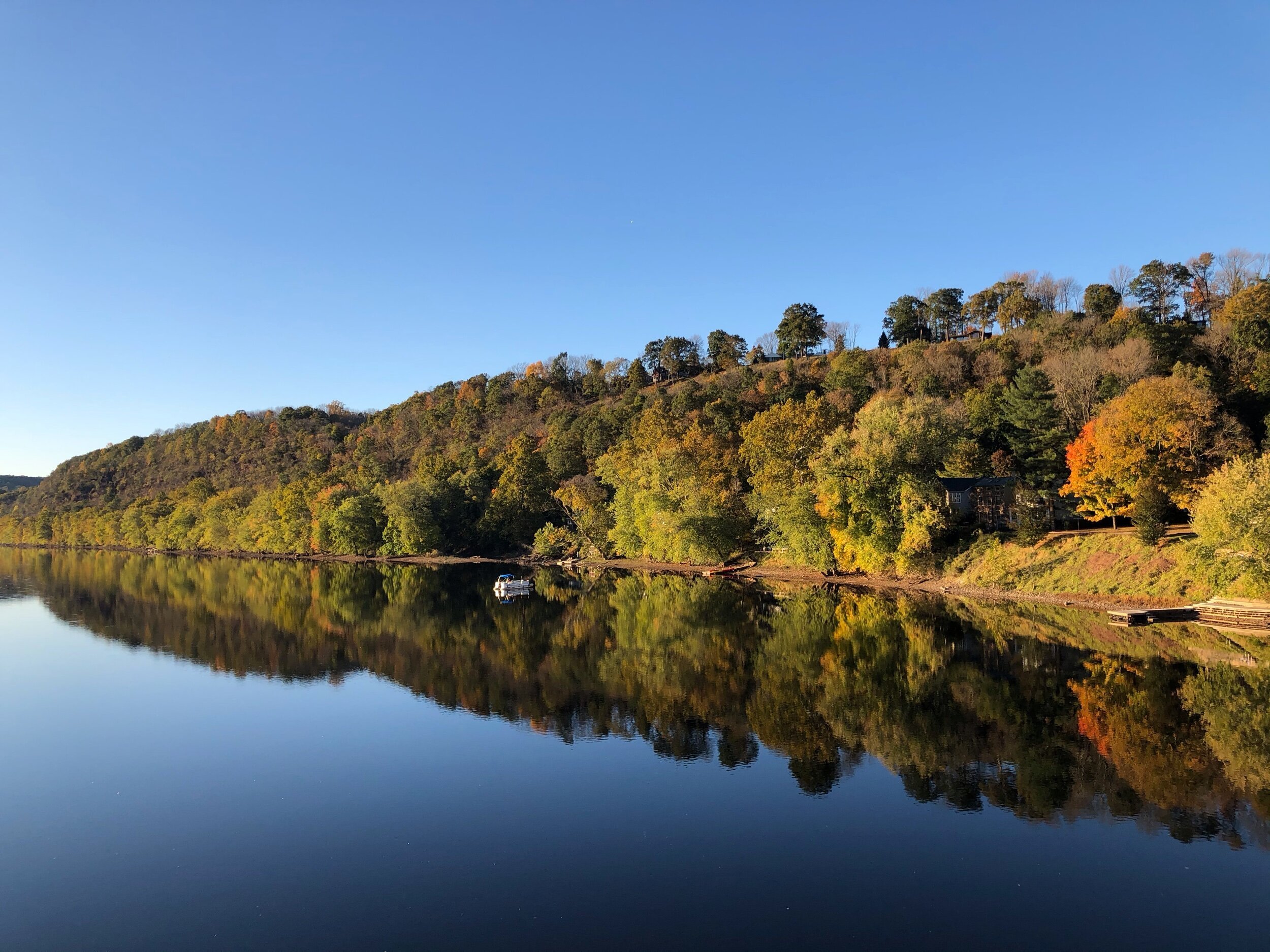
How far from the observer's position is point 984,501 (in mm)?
53719

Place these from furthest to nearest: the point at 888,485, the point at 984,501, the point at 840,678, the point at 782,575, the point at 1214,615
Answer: the point at 782,575
the point at 984,501
the point at 888,485
the point at 1214,615
the point at 840,678

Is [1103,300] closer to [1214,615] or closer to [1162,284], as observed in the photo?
[1162,284]

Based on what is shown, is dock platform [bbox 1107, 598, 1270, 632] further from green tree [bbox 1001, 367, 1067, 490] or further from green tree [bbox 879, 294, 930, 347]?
green tree [bbox 879, 294, 930, 347]

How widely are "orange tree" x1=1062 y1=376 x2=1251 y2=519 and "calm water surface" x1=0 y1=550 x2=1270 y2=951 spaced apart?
10820 mm

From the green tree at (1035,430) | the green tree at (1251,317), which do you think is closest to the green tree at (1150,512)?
the green tree at (1035,430)

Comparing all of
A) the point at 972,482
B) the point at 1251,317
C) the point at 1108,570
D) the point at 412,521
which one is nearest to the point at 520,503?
the point at 412,521

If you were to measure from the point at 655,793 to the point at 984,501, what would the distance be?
141 feet

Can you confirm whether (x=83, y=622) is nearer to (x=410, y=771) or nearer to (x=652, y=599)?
(x=652, y=599)

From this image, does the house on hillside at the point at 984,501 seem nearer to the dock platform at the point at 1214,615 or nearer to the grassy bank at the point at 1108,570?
the grassy bank at the point at 1108,570

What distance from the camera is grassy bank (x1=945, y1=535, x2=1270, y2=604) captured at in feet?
113

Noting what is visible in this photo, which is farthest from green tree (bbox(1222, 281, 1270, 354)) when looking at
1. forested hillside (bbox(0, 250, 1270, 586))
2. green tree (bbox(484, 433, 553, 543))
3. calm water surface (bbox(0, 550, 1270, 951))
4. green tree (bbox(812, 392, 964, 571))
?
green tree (bbox(484, 433, 553, 543))

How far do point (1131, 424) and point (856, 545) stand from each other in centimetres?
1722

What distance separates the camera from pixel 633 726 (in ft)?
76.6

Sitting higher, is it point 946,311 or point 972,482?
point 946,311
